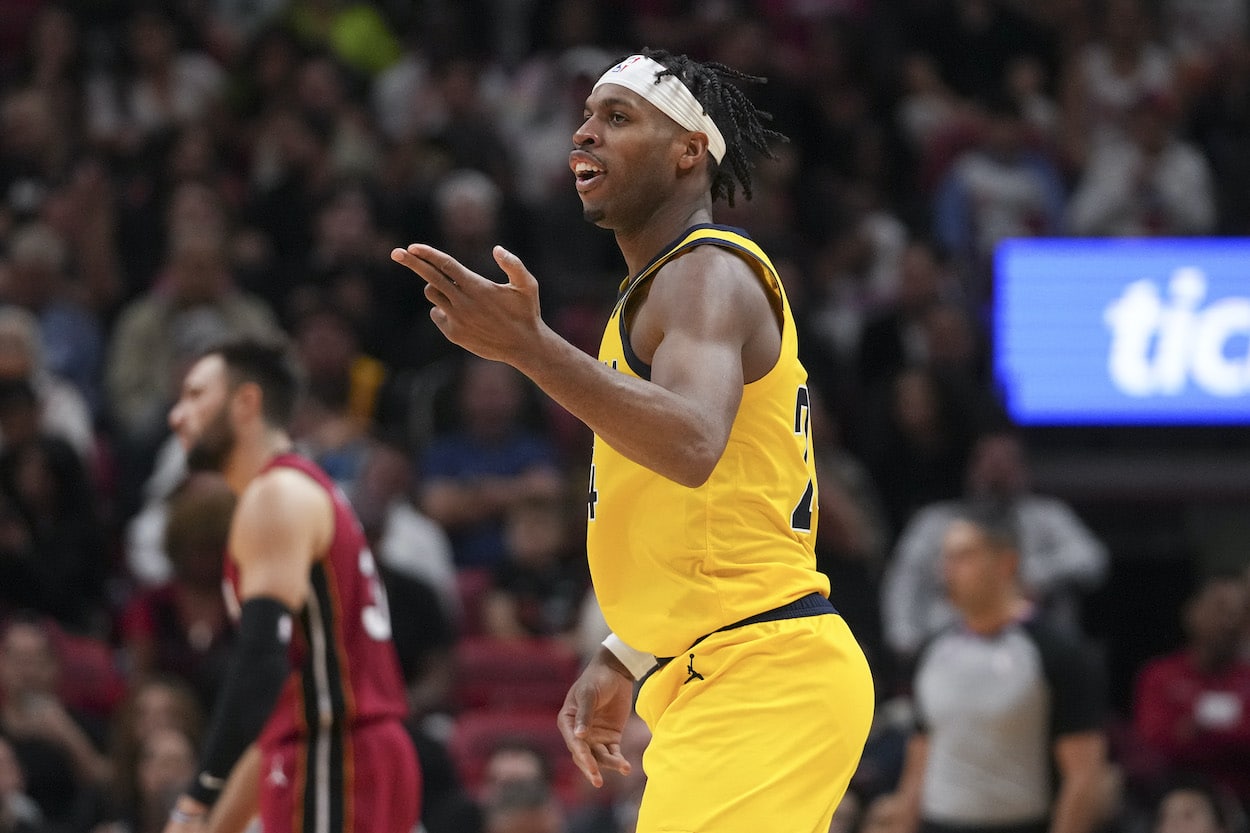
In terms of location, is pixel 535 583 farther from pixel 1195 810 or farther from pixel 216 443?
pixel 216 443

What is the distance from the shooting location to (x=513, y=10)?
14.1 meters

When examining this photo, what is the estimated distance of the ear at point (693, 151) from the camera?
387 centimetres

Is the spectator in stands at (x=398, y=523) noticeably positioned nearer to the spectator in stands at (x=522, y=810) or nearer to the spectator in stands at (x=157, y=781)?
the spectator in stands at (x=157, y=781)

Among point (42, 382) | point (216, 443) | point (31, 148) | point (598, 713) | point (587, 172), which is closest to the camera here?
point (587, 172)

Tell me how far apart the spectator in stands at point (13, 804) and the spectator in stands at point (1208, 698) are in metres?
5.68

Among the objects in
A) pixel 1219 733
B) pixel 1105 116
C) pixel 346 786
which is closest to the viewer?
pixel 346 786

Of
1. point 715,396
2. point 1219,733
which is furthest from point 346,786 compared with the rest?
point 1219,733

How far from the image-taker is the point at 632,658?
4.21 meters

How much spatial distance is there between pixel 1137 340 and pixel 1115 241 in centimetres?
65

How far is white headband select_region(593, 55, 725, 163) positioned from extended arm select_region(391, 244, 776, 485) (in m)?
0.45

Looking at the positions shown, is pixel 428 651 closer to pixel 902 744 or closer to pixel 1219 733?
pixel 902 744

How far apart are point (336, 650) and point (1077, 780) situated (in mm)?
3590

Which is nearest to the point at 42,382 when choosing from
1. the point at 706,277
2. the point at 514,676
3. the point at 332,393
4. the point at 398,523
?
the point at 332,393

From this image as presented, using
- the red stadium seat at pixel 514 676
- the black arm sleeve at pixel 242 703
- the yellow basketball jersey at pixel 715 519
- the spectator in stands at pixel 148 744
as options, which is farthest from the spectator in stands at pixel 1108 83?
the yellow basketball jersey at pixel 715 519
